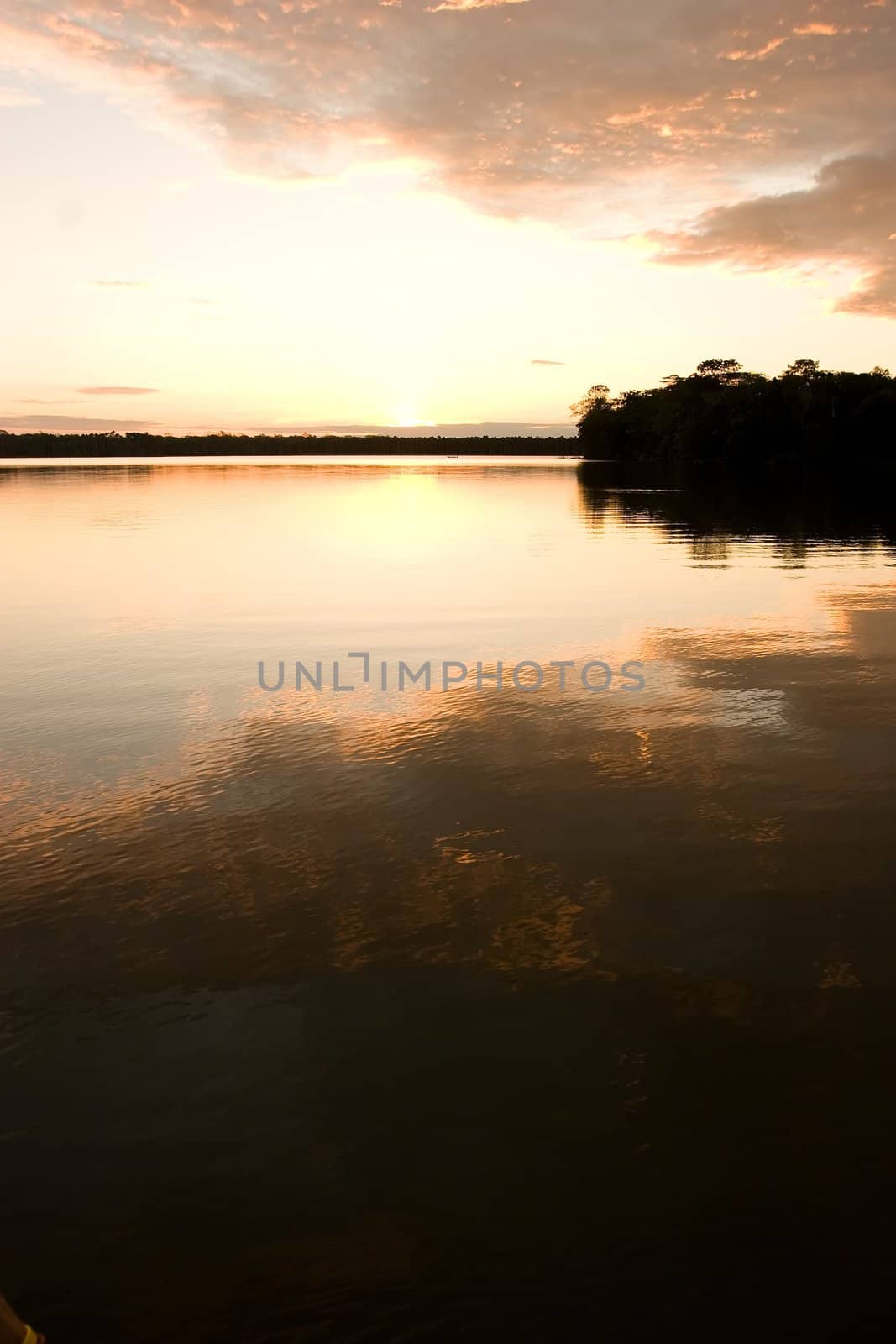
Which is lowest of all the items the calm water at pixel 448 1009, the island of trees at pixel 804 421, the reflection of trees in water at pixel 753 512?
the calm water at pixel 448 1009

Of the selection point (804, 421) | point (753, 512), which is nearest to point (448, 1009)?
point (753, 512)

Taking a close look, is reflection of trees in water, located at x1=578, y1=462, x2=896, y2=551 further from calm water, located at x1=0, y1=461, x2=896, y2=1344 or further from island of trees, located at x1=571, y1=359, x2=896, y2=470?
island of trees, located at x1=571, y1=359, x2=896, y2=470

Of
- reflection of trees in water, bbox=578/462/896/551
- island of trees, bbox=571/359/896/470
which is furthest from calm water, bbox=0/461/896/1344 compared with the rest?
island of trees, bbox=571/359/896/470

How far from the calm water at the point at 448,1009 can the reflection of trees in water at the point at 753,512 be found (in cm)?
2242

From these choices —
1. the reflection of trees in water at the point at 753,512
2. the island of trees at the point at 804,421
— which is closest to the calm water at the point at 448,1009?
the reflection of trees in water at the point at 753,512

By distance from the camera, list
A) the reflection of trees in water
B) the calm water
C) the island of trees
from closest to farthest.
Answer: the calm water → the reflection of trees in water → the island of trees

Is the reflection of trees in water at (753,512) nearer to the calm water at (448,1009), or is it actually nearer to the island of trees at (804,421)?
the calm water at (448,1009)

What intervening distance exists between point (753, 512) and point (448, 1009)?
55.2m

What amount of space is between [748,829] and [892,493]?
229ft

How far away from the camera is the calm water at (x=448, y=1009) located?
434 cm

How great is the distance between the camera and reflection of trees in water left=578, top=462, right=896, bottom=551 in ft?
128

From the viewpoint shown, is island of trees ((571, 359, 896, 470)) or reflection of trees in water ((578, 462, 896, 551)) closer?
reflection of trees in water ((578, 462, 896, 551))

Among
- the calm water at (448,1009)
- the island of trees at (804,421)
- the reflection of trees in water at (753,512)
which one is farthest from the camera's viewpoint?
the island of trees at (804,421)

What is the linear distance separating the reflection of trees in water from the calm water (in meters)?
22.4
